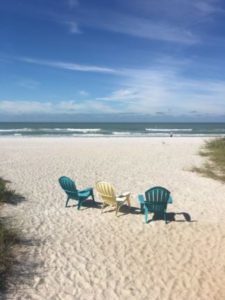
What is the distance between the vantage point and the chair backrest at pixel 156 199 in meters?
7.76

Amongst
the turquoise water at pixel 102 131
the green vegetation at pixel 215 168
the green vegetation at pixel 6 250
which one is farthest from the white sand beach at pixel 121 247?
the turquoise water at pixel 102 131

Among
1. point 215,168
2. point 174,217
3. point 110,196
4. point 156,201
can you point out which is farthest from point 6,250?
point 215,168

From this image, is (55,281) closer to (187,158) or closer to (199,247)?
(199,247)

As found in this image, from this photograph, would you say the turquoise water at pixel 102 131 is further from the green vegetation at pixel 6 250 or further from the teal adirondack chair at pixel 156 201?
the green vegetation at pixel 6 250

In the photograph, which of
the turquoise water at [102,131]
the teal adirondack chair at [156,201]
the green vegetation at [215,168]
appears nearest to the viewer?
the teal adirondack chair at [156,201]

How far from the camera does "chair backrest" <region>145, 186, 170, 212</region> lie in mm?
7762

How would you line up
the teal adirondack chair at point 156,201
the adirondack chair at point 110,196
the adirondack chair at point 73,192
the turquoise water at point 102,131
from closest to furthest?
1. the teal adirondack chair at point 156,201
2. the adirondack chair at point 110,196
3. the adirondack chair at point 73,192
4. the turquoise water at point 102,131

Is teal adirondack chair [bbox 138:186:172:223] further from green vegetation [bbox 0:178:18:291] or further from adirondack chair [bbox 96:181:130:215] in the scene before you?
green vegetation [bbox 0:178:18:291]

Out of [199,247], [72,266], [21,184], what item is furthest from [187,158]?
[72,266]

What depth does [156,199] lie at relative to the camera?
7898mm

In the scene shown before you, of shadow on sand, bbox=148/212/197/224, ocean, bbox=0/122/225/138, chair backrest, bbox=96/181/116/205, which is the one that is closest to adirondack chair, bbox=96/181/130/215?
chair backrest, bbox=96/181/116/205

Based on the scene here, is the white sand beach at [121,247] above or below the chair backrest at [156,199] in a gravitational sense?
below

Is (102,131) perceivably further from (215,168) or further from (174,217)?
(174,217)

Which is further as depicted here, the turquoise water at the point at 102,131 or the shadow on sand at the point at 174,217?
the turquoise water at the point at 102,131
